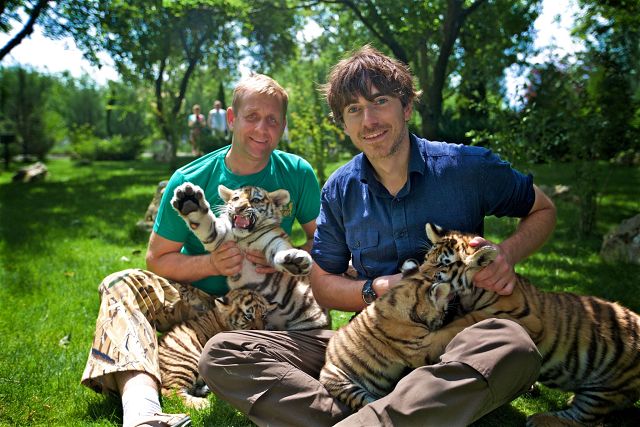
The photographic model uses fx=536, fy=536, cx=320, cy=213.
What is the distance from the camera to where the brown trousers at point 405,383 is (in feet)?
7.00

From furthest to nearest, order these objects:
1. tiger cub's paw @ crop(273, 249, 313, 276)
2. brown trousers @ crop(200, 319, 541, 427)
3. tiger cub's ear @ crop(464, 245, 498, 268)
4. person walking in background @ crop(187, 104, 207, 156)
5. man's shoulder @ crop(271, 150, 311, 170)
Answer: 1. person walking in background @ crop(187, 104, 207, 156)
2. man's shoulder @ crop(271, 150, 311, 170)
3. tiger cub's paw @ crop(273, 249, 313, 276)
4. tiger cub's ear @ crop(464, 245, 498, 268)
5. brown trousers @ crop(200, 319, 541, 427)

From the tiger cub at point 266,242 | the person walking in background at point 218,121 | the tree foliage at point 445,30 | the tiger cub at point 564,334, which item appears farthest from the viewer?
the person walking in background at point 218,121

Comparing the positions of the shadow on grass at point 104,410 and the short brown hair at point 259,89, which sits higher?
the short brown hair at point 259,89

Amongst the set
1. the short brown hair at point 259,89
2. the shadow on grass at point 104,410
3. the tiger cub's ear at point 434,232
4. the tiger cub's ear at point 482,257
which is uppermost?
the short brown hair at point 259,89

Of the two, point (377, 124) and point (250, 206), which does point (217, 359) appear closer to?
point (250, 206)

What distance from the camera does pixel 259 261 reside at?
345 centimetres

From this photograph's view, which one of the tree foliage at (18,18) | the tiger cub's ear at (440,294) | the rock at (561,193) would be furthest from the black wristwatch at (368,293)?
the tree foliage at (18,18)

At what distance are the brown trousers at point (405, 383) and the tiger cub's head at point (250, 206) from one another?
86cm

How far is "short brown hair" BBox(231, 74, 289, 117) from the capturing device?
3.40 meters

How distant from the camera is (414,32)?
12.0m

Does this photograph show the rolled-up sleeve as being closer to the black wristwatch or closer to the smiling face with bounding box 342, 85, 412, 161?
the smiling face with bounding box 342, 85, 412, 161

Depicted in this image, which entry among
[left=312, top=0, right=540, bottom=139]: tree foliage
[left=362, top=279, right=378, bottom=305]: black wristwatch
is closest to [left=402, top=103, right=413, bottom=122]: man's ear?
[left=362, top=279, right=378, bottom=305]: black wristwatch

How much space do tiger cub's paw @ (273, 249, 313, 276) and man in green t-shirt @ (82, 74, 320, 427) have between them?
34cm

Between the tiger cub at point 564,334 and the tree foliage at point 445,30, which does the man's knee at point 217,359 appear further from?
the tree foliage at point 445,30
